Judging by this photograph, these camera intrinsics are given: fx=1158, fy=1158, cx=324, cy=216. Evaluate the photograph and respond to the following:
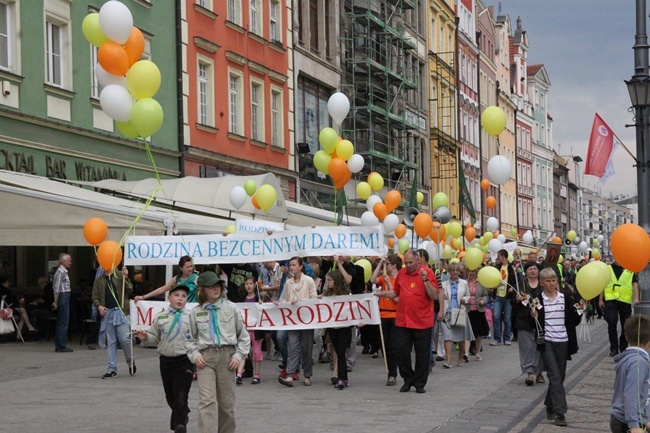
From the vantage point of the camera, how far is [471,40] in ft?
232

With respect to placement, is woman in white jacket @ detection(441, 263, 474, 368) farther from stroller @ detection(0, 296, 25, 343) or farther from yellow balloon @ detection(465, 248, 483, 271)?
stroller @ detection(0, 296, 25, 343)

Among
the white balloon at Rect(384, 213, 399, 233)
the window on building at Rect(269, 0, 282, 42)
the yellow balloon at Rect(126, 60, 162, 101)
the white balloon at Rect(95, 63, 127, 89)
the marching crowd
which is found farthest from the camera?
the window on building at Rect(269, 0, 282, 42)

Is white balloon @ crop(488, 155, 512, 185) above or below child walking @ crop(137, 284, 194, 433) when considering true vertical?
above

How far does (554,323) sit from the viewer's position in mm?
12203

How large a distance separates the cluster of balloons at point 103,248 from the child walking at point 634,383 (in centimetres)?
917

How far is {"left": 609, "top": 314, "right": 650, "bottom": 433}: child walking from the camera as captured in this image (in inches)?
296

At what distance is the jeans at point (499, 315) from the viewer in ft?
75.9

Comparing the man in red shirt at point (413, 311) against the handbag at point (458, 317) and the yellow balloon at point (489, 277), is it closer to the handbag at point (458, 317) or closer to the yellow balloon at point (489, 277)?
the yellow balloon at point (489, 277)

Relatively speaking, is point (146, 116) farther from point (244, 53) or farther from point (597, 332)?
point (244, 53)

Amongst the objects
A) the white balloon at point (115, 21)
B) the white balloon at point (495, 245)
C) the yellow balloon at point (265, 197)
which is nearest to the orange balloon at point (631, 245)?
the white balloon at point (115, 21)

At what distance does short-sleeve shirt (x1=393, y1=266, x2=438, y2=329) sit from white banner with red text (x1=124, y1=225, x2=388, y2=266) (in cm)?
65

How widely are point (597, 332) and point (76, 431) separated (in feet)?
62.6

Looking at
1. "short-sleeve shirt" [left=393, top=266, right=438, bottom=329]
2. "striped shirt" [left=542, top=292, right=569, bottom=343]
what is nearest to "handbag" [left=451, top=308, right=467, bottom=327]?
"short-sleeve shirt" [left=393, top=266, right=438, bottom=329]

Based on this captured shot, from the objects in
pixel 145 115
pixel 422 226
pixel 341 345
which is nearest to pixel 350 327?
pixel 341 345
